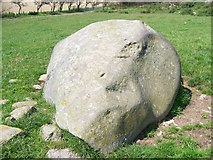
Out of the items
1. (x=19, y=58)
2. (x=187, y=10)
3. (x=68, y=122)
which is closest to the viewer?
(x=68, y=122)

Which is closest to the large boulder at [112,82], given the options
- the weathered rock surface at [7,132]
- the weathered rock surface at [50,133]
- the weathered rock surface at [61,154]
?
the weathered rock surface at [50,133]

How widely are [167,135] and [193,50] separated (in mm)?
6978

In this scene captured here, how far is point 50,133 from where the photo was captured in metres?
7.20

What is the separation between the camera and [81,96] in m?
7.39

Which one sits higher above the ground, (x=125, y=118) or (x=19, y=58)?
(x=125, y=118)

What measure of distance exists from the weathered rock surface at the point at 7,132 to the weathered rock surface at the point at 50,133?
0.52 metres

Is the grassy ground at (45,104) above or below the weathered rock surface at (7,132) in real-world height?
below

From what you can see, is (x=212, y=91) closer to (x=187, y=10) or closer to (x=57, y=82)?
(x=57, y=82)

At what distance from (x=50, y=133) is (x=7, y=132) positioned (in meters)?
0.92

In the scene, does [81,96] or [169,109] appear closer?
[81,96]

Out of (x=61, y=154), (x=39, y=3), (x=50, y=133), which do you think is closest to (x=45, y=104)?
(x=50, y=133)

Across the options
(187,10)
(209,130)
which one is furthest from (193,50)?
(187,10)

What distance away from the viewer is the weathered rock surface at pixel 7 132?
6879mm

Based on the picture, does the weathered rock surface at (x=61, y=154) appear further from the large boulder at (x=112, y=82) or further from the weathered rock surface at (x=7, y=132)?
the weathered rock surface at (x=7, y=132)
